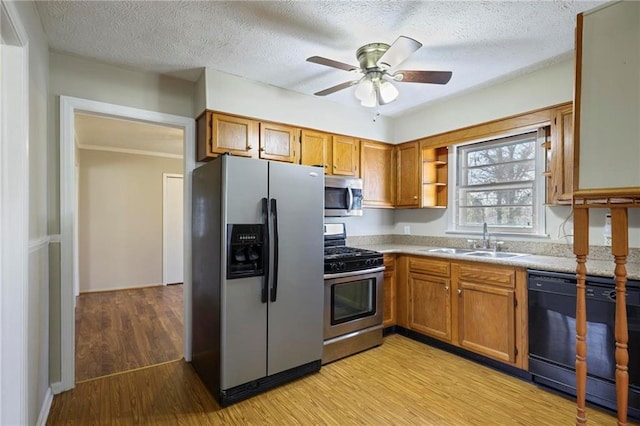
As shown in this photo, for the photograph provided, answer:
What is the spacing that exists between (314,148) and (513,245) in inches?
86.3

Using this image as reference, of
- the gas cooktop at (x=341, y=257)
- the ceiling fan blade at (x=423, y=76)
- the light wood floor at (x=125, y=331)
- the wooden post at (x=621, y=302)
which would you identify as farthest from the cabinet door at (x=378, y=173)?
the light wood floor at (x=125, y=331)

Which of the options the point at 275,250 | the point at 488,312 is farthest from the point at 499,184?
the point at 275,250

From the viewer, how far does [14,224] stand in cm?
153

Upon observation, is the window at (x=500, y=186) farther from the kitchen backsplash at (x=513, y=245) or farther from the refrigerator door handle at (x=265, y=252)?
the refrigerator door handle at (x=265, y=252)

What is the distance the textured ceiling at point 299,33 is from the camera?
1970 mm

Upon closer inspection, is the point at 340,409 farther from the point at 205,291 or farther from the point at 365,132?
the point at 365,132

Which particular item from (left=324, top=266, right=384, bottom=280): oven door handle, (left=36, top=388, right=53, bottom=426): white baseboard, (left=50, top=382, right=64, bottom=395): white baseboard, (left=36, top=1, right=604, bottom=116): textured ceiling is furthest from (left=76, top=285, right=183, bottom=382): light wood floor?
(left=36, top=1, right=604, bottom=116): textured ceiling

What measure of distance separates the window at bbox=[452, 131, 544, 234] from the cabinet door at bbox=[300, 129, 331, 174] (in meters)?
1.55

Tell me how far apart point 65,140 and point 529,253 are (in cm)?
403

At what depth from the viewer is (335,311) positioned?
293cm

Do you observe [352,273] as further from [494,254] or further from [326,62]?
[326,62]

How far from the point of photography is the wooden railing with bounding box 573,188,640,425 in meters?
1.48

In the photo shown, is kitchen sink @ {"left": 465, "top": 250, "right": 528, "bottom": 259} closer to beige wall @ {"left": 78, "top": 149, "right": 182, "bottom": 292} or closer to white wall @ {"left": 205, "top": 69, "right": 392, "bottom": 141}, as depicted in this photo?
white wall @ {"left": 205, "top": 69, "right": 392, "bottom": 141}

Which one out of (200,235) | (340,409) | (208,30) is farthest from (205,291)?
(208,30)
